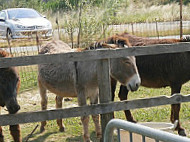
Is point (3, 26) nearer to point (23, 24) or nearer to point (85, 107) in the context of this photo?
point (23, 24)

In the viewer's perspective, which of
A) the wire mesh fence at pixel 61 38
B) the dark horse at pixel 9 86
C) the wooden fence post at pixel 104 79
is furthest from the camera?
the wire mesh fence at pixel 61 38

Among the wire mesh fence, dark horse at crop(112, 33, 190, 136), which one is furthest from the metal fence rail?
the wire mesh fence

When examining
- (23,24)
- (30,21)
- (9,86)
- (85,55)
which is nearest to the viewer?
(85,55)

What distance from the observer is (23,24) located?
18.9 meters

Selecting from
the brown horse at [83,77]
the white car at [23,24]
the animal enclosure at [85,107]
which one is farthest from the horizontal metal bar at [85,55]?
the white car at [23,24]

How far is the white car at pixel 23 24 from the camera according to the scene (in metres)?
18.6

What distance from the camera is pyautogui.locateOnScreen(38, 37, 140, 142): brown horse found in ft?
20.6

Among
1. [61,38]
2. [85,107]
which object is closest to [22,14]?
[61,38]

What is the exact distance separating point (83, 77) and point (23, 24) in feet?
42.4

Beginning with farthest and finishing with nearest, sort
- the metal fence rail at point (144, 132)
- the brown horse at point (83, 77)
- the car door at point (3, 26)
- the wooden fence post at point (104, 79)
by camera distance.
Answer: the car door at point (3, 26) → the brown horse at point (83, 77) → the wooden fence post at point (104, 79) → the metal fence rail at point (144, 132)

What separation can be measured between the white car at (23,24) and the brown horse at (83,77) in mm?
10655

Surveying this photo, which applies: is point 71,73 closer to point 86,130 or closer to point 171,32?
point 86,130

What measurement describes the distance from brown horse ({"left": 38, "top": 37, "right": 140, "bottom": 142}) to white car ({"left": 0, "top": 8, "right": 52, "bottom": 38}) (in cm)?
1066

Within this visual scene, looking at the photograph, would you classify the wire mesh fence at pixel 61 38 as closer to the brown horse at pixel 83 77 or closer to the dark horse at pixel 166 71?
the brown horse at pixel 83 77
